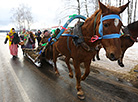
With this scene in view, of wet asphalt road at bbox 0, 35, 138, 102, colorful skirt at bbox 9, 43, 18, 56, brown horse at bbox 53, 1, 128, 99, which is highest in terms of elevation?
brown horse at bbox 53, 1, 128, 99

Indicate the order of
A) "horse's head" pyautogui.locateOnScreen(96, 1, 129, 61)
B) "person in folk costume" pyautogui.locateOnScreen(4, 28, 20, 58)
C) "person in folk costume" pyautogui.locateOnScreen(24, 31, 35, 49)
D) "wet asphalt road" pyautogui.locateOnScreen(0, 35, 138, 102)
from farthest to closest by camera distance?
"person in folk costume" pyautogui.locateOnScreen(4, 28, 20, 58) < "person in folk costume" pyautogui.locateOnScreen(24, 31, 35, 49) < "wet asphalt road" pyautogui.locateOnScreen(0, 35, 138, 102) < "horse's head" pyautogui.locateOnScreen(96, 1, 129, 61)

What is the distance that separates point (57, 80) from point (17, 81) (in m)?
1.45

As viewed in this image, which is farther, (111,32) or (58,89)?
(58,89)

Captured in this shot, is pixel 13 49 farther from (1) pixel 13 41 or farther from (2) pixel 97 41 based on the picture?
(2) pixel 97 41

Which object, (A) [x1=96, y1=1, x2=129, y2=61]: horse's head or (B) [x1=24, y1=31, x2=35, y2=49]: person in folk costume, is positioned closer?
(A) [x1=96, y1=1, x2=129, y2=61]: horse's head

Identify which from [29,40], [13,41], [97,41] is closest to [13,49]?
[13,41]

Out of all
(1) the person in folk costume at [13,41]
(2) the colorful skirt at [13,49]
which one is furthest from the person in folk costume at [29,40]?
(2) the colorful skirt at [13,49]

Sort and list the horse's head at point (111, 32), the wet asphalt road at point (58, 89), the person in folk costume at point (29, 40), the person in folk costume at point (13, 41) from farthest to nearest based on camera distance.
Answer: the person in folk costume at point (13, 41) → the person in folk costume at point (29, 40) → the wet asphalt road at point (58, 89) → the horse's head at point (111, 32)

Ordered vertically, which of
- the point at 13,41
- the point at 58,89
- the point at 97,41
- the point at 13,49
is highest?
the point at 13,41

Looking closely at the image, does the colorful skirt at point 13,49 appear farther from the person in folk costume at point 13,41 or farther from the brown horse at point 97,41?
the brown horse at point 97,41

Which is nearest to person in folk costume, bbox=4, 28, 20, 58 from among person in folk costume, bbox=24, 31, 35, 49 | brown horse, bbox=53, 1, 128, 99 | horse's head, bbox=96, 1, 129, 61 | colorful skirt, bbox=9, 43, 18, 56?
colorful skirt, bbox=9, 43, 18, 56

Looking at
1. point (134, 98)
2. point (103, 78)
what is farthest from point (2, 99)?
point (134, 98)

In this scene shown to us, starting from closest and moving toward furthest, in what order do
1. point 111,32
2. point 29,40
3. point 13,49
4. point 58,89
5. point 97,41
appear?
point 111,32, point 97,41, point 58,89, point 29,40, point 13,49

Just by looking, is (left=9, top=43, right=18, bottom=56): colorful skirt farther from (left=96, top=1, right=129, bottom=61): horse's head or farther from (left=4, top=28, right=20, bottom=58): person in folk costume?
(left=96, top=1, right=129, bottom=61): horse's head
